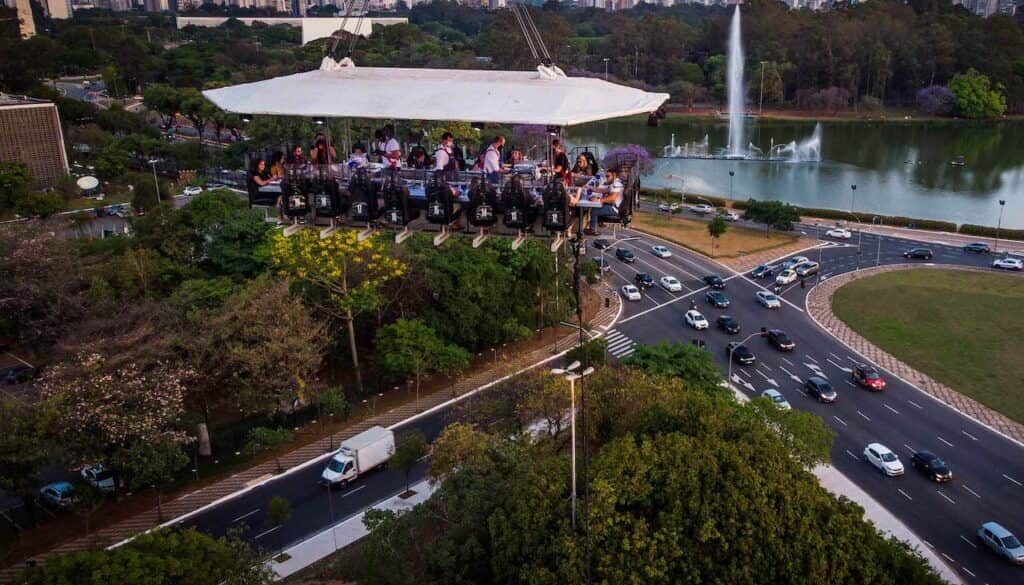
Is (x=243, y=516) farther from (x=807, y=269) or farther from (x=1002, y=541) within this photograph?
(x=807, y=269)

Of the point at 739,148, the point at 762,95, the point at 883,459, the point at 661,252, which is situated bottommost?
the point at 883,459

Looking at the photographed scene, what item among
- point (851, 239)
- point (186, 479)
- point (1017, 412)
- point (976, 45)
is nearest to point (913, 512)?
point (1017, 412)

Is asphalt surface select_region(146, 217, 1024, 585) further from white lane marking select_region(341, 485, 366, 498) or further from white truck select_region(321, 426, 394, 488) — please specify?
white truck select_region(321, 426, 394, 488)

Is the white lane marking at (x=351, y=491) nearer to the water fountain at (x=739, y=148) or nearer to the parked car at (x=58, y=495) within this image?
the parked car at (x=58, y=495)

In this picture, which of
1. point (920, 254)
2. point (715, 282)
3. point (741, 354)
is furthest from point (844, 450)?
point (920, 254)

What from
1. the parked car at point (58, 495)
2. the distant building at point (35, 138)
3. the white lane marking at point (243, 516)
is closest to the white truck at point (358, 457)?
the white lane marking at point (243, 516)

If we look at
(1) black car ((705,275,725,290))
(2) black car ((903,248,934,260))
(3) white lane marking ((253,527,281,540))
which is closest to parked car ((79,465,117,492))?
(3) white lane marking ((253,527,281,540))
